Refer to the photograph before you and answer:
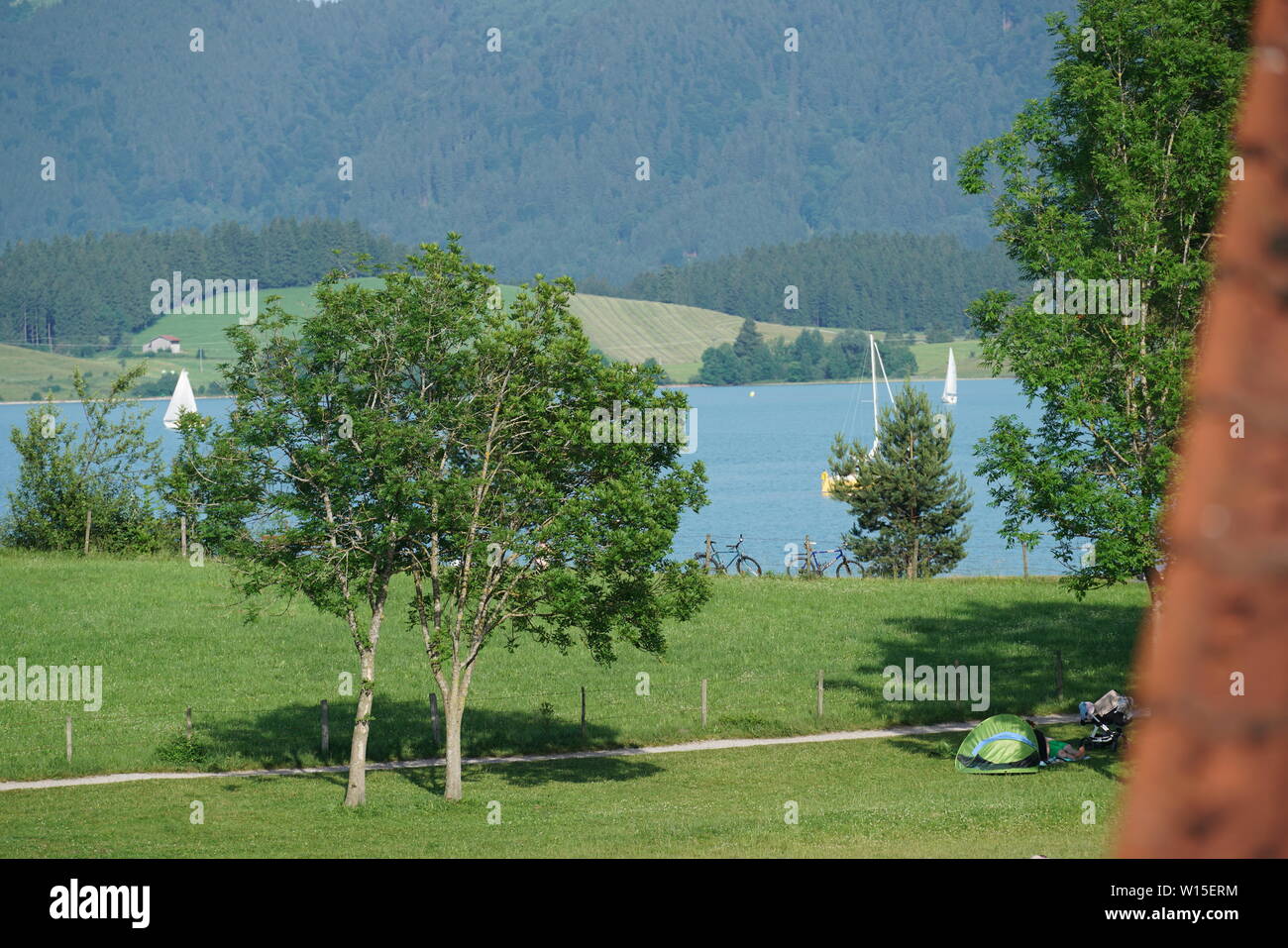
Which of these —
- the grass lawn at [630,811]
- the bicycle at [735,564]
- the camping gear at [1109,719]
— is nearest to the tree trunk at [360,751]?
the grass lawn at [630,811]

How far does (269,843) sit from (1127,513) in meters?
15.9

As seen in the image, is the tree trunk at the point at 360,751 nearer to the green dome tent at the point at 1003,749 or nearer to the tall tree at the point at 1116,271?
the tall tree at the point at 1116,271

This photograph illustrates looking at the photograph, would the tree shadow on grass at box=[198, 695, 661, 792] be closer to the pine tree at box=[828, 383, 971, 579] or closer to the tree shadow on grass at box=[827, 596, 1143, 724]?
the tree shadow on grass at box=[827, 596, 1143, 724]

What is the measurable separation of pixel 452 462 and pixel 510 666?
18.4 metres

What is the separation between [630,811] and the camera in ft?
82.1

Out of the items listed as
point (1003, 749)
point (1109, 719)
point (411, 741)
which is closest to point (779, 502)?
point (411, 741)

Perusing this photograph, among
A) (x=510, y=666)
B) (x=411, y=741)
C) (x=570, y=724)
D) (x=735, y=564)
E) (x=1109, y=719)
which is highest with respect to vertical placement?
(x=735, y=564)

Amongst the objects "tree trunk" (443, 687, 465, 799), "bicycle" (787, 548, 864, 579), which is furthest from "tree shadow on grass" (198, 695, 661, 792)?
"bicycle" (787, 548, 864, 579)

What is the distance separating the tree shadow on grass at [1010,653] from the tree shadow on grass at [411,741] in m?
8.41

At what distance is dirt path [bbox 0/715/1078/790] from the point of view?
97.2 ft

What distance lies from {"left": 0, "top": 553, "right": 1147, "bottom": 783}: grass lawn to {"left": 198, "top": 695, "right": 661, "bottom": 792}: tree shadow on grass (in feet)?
0.26

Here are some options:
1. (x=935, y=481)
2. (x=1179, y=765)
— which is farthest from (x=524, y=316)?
(x=935, y=481)

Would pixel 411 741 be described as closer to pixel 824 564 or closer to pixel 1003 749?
pixel 1003 749
